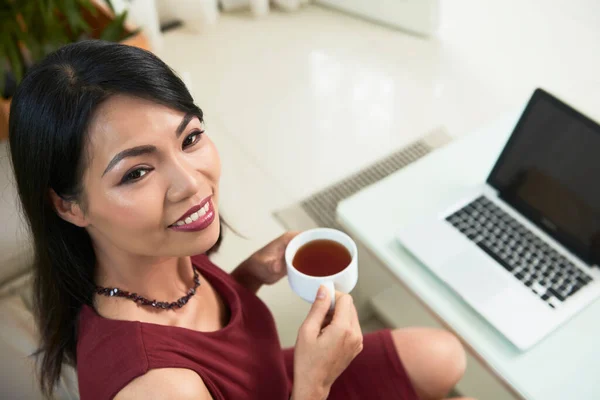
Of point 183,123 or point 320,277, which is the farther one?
point 320,277

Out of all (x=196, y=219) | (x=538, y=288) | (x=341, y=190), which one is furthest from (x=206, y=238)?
(x=341, y=190)

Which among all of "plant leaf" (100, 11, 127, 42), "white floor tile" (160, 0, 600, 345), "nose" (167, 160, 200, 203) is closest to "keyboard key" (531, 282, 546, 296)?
"nose" (167, 160, 200, 203)

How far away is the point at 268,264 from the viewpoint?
111 cm

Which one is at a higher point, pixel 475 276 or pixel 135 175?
pixel 135 175

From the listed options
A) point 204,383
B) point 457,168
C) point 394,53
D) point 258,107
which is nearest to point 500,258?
point 457,168

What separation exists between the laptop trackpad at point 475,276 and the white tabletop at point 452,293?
0.02 metres

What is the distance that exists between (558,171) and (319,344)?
0.59 metres

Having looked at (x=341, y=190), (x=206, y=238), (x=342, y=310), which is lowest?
(x=341, y=190)

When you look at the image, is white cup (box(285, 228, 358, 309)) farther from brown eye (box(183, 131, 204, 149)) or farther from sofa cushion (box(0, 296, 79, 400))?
sofa cushion (box(0, 296, 79, 400))

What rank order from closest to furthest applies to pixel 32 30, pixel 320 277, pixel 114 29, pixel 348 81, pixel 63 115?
pixel 63 115
pixel 320 277
pixel 32 30
pixel 114 29
pixel 348 81

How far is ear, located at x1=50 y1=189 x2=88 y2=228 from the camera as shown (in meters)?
0.78

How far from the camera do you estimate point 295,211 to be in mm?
1883

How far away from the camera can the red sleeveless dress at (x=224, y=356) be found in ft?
2.59

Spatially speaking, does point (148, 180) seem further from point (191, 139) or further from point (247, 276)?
point (247, 276)
